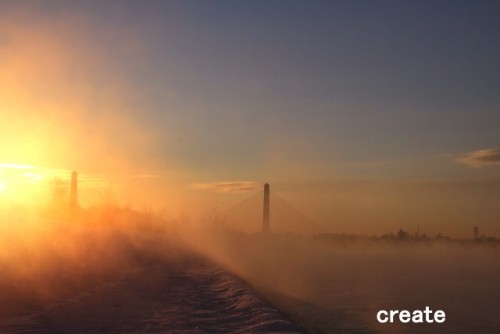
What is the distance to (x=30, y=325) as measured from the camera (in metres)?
17.3

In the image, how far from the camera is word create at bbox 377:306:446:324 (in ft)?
106

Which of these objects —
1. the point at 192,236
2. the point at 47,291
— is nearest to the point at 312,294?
the point at 47,291

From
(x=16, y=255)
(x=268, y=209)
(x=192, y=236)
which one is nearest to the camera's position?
(x=16, y=255)

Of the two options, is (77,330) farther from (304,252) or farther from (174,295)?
(304,252)

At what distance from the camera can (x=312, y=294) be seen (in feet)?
137

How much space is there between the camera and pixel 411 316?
3475 cm

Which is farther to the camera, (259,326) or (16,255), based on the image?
(16,255)

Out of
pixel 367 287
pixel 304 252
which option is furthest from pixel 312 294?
pixel 304 252

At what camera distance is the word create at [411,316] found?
3238 centimetres

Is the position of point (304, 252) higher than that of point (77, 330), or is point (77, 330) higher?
point (77, 330)

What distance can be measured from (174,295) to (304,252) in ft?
303

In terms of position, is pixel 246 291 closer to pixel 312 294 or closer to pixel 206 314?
pixel 206 314

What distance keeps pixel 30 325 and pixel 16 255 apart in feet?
48.8

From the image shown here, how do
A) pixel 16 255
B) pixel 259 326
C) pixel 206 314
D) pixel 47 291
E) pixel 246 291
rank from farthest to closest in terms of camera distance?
1. pixel 16 255
2. pixel 246 291
3. pixel 47 291
4. pixel 206 314
5. pixel 259 326
